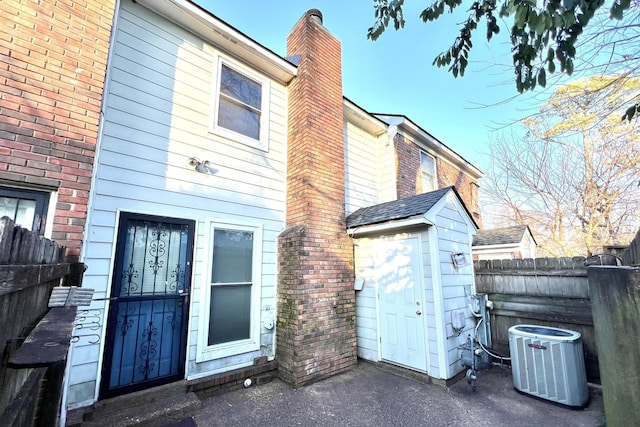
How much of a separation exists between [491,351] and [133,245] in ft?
19.8

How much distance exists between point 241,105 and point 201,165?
1436 millimetres

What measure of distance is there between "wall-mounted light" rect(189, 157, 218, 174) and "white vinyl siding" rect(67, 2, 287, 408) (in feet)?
0.18

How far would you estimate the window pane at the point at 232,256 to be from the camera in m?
4.25

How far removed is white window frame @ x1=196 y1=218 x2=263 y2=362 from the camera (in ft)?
12.9

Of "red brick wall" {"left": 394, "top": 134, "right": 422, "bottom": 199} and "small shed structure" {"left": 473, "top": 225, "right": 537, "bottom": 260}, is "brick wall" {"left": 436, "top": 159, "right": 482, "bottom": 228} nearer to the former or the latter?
"small shed structure" {"left": 473, "top": 225, "right": 537, "bottom": 260}

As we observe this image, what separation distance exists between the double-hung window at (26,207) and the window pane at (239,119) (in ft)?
8.33

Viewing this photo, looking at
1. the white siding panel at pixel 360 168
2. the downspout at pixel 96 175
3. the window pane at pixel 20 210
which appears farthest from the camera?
the white siding panel at pixel 360 168

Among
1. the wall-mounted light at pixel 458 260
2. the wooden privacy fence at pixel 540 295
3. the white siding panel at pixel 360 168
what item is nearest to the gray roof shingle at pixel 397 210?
the white siding panel at pixel 360 168

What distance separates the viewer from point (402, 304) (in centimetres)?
473

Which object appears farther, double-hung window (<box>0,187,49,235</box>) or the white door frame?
the white door frame

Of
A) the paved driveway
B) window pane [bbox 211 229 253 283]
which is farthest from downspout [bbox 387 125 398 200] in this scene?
the paved driveway

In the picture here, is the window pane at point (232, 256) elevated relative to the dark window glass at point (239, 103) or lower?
lower

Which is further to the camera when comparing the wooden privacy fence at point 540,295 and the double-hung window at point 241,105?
the double-hung window at point 241,105

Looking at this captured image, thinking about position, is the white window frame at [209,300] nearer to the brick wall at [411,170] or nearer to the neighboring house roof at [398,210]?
the neighboring house roof at [398,210]
